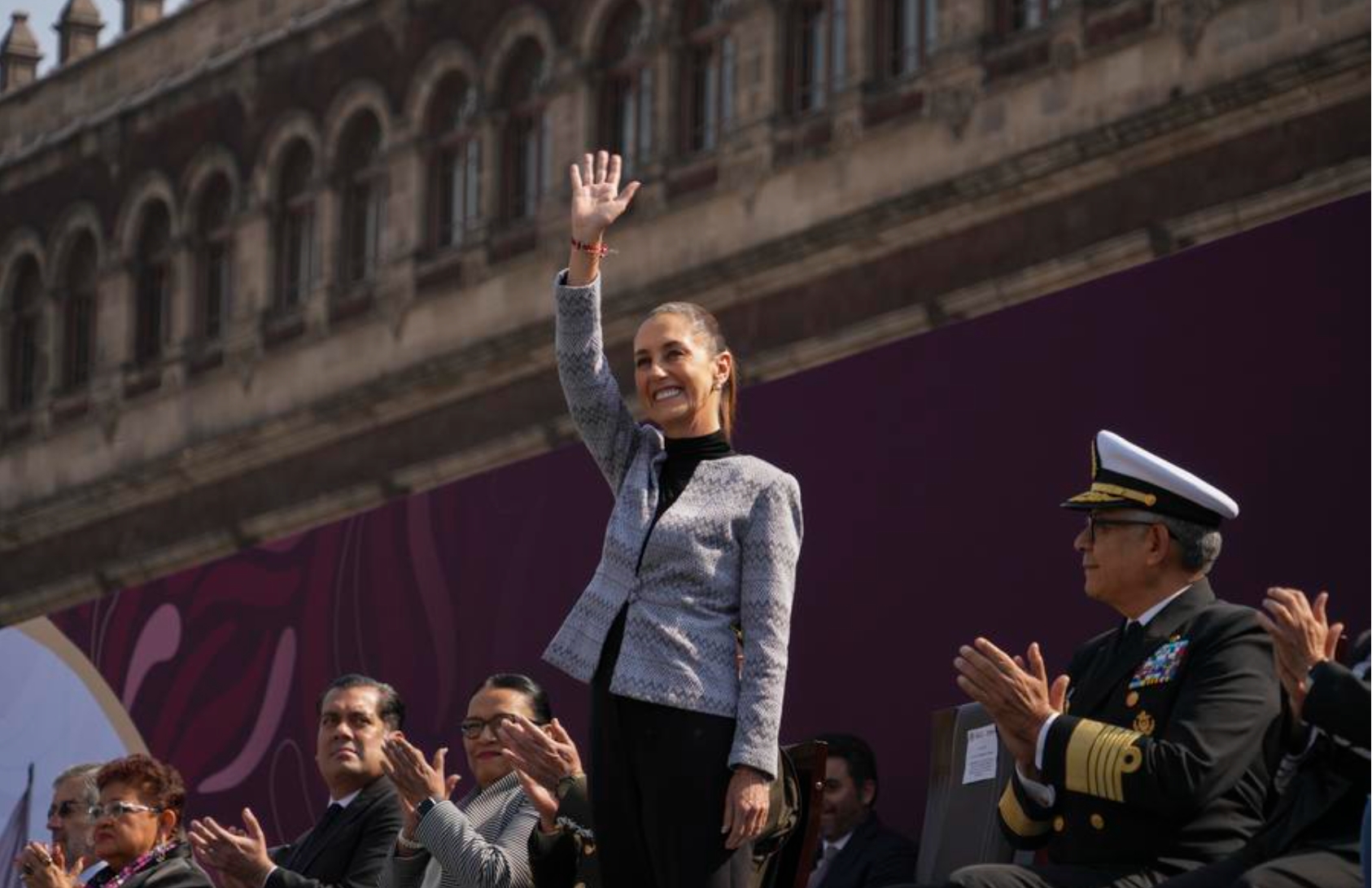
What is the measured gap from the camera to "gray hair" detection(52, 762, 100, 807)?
10586 mm

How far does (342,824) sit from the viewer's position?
9.51m

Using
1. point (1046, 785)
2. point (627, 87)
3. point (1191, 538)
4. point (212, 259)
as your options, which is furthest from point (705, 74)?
point (1046, 785)

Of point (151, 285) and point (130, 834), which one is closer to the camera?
point (130, 834)

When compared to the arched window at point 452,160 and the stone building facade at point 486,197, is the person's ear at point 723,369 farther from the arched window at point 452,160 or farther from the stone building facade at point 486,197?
the arched window at point 452,160

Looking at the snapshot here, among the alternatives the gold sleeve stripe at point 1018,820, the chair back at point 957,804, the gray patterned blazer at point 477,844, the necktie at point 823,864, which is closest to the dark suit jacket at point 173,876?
the gray patterned blazer at point 477,844

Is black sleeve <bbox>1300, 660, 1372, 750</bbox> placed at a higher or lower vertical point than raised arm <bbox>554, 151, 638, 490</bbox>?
lower

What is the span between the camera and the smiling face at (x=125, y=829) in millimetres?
9617

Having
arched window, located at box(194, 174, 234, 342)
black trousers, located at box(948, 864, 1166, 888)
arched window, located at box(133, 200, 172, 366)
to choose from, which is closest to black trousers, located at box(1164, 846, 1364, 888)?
black trousers, located at box(948, 864, 1166, 888)

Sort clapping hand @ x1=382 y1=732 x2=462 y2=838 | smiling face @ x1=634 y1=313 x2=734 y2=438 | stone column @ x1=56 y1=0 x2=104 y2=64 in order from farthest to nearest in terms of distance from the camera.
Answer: stone column @ x1=56 y1=0 x2=104 y2=64 → clapping hand @ x1=382 y1=732 x2=462 y2=838 → smiling face @ x1=634 y1=313 x2=734 y2=438

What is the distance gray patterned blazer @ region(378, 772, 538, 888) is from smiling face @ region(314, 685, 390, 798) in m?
0.69

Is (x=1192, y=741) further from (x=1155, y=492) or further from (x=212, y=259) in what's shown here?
(x=212, y=259)

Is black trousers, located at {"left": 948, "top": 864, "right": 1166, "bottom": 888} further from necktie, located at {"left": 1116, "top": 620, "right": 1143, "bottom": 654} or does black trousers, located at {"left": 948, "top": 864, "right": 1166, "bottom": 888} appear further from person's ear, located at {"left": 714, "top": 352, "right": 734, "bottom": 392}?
person's ear, located at {"left": 714, "top": 352, "right": 734, "bottom": 392}

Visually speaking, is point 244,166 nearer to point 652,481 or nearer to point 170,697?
point 170,697

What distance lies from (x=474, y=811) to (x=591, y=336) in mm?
2726
